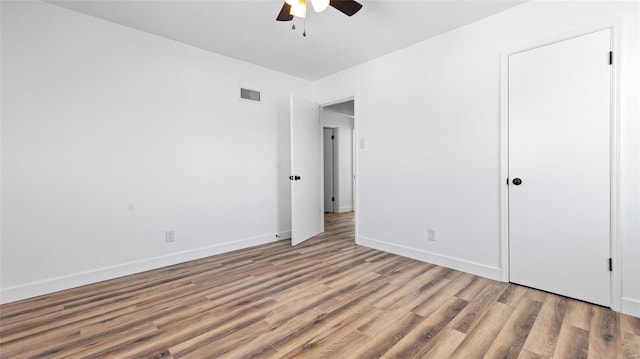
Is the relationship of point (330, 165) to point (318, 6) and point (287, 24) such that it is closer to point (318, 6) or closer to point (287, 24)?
point (287, 24)

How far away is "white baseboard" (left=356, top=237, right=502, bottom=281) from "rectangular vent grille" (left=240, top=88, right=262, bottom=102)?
97.3 inches

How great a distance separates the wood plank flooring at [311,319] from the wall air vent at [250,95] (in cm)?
230

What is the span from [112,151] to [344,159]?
487cm

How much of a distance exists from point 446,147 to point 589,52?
128 centimetres

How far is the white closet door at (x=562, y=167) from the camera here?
212 centimetres

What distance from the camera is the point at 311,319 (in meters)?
1.97

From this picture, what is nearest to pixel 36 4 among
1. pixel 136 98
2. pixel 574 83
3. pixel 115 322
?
pixel 136 98

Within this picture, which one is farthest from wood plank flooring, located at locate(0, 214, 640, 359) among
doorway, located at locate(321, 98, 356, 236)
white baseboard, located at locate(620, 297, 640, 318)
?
doorway, located at locate(321, 98, 356, 236)

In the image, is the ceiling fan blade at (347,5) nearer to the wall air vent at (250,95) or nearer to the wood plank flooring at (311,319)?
the wall air vent at (250,95)

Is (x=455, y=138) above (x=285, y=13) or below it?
below

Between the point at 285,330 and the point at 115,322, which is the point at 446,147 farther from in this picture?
the point at 115,322

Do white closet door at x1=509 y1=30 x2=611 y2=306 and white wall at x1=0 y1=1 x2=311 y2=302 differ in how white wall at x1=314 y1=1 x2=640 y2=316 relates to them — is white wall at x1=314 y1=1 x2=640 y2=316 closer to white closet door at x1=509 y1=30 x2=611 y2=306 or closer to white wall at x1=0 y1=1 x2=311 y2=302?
white closet door at x1=509 y1=30 x2=611 y2=306

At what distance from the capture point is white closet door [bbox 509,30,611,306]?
2115 mm

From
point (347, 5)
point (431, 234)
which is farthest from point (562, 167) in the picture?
→ point (347, 5)
